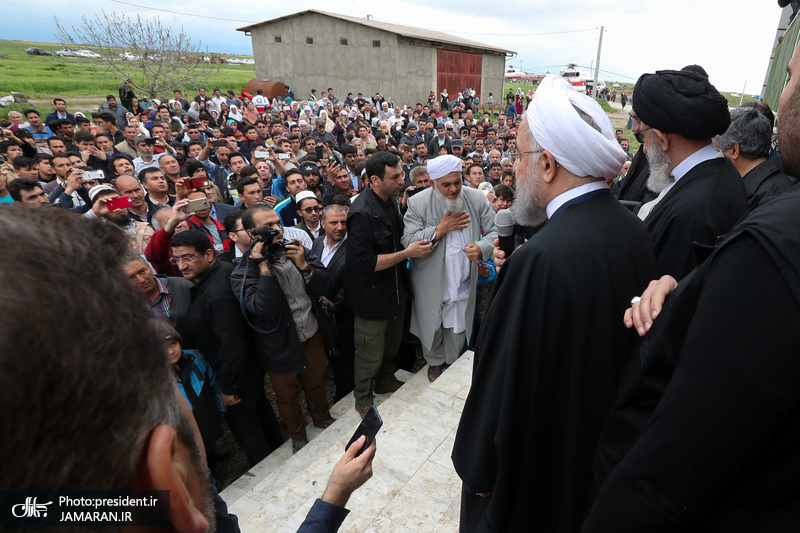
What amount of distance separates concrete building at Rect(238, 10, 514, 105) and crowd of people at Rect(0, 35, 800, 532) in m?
24.1

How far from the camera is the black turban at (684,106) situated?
2.21m

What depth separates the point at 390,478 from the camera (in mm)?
2707

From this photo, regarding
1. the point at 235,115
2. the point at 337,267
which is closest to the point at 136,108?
the point at 235,115

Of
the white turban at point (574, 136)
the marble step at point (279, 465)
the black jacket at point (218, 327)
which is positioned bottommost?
the marble step at point (279, 465)

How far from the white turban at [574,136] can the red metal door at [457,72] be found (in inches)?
1092

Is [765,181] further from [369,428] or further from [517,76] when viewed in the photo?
[517,76]

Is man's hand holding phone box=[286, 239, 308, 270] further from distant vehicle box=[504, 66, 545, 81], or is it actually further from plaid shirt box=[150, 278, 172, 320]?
distant vehicle box=[504, 66, 545, 81]

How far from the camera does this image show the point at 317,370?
150 inches

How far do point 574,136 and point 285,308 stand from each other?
98.2 inches

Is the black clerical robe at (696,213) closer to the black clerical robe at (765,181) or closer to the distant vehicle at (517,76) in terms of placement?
the black clerical robe at (765,181)

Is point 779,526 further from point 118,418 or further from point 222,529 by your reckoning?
point 222,529

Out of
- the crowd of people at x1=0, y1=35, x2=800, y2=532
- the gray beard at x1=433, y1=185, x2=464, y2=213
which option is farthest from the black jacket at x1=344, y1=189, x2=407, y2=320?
the gray beard at x1=433, y1=185, x2=464, y2=213

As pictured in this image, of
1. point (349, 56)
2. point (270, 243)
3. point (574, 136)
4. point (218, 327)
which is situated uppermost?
point (349, 56)

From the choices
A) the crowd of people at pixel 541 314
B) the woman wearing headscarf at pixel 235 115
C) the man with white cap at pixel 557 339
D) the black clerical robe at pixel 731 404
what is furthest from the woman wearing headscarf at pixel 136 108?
the black clerical robe at pixel 731 404
